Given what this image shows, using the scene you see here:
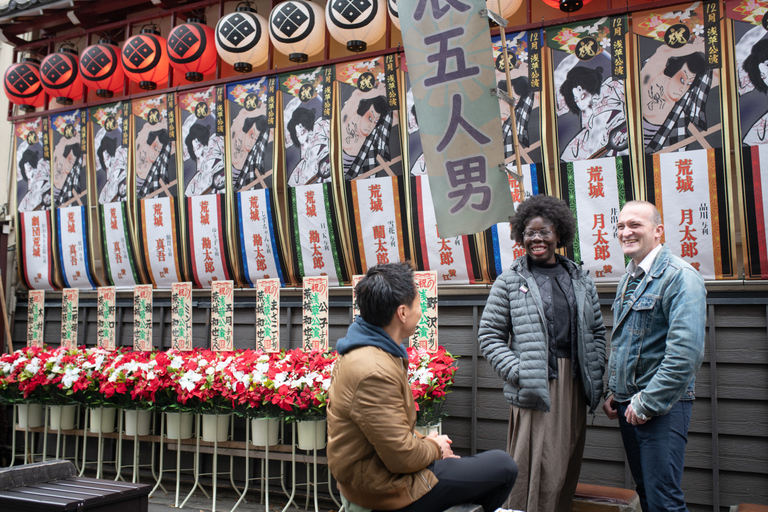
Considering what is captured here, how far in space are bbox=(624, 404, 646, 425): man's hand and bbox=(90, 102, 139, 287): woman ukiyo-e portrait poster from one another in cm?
602

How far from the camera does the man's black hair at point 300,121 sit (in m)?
6.39

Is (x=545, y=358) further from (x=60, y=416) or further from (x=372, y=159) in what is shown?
(x=60, y=416)

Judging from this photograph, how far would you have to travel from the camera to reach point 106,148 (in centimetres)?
756

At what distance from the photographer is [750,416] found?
15.3 feet

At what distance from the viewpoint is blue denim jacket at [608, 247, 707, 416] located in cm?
320

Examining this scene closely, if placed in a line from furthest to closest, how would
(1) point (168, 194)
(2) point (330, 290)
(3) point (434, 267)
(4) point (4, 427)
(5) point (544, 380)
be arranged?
1. (4) point (4, 427)
2. (1) point (168, 194)
3. (2) point (330, 290)
4. (3) point (434, 267)
5. (5) point (544, 380)

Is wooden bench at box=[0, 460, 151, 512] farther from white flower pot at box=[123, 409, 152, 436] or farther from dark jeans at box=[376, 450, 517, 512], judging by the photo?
white flower pot at box=[123, 409, 152, 436]

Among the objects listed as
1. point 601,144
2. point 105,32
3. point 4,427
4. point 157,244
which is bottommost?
point 4,427

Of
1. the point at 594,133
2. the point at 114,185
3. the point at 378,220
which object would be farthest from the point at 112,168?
the point at 594,133

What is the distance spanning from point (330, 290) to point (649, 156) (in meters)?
3.34

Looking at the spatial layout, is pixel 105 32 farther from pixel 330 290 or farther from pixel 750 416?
pixel 750 416

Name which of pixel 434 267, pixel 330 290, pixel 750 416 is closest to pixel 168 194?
pixel 330 290

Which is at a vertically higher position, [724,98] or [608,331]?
[724,98]

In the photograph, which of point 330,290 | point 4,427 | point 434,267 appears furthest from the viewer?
point 4,427
